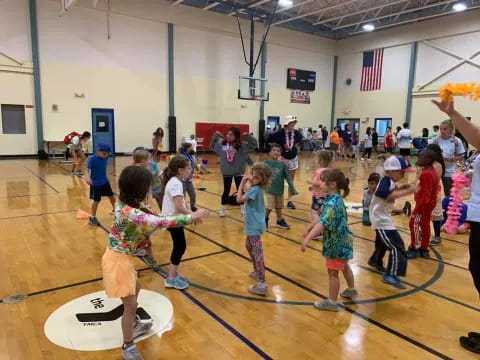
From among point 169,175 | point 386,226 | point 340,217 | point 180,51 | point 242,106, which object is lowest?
point 386,226

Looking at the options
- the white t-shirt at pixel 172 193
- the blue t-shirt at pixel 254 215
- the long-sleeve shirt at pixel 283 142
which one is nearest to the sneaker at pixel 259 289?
the blue t-shirt at pixel 254 215

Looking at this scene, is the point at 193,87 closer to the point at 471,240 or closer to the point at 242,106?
the point at 242,106

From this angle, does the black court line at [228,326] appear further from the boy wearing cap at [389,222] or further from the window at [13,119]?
the window at [13,119]

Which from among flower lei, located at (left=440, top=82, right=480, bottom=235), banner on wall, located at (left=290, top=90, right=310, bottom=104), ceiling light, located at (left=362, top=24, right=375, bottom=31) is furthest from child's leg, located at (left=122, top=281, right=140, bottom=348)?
ceiling light, located at (left=362, top=24, right=375, bottom=31)

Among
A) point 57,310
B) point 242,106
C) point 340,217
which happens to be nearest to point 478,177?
point 340,217

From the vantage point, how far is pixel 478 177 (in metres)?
2.37

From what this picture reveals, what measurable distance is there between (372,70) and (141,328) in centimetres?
2275

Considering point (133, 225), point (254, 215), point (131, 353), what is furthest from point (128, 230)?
point (254, 215)

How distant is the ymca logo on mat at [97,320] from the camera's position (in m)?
2.59

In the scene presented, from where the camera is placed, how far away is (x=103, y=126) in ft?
55.5

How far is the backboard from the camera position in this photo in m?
18.5

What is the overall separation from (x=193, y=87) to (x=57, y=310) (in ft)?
55.5

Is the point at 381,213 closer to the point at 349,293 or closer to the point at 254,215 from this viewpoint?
the point at 349,293

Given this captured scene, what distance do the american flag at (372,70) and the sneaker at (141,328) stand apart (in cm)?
2213
